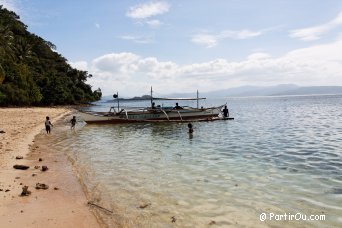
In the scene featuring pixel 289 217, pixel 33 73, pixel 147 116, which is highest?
pixel 33 73

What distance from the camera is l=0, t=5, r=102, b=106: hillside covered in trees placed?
71250 millimetres

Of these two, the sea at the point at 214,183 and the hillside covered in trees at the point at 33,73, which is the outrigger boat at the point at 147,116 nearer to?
the sea at the point at 214,183

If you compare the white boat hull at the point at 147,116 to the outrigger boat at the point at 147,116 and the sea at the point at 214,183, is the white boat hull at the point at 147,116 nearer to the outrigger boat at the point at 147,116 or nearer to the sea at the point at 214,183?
the outrigger boat at the point at 147,116

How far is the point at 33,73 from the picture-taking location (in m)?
92.1

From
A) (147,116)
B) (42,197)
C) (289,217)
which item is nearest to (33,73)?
(147,116)

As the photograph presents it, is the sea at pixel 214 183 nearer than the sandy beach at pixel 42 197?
No

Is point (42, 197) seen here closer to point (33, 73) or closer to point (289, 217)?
point (289, 217)

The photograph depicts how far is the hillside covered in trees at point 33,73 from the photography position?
7125 cm

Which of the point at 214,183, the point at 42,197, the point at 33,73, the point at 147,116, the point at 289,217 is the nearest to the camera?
the point at 289,217

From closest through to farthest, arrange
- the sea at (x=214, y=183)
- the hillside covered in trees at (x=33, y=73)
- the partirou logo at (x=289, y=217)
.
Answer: the partirou logo at (x=289, y=217) < the sea at (x=214, y=183) < the hillside covered in trees at (x=33, y=73)

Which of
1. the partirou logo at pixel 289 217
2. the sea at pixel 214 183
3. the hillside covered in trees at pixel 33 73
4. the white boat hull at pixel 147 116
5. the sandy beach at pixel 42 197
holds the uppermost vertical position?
the hillside covered in trees at pixel 33 73

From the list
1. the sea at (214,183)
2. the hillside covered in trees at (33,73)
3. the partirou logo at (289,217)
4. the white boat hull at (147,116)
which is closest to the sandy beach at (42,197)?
the sea at (214,183)

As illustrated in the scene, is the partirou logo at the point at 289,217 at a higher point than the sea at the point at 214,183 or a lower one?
lower

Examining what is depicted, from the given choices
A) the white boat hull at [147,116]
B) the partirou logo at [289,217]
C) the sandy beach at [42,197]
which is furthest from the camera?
the white boat hull at [147,116]
